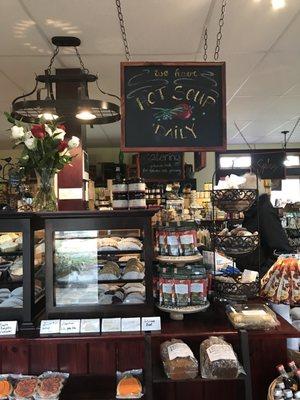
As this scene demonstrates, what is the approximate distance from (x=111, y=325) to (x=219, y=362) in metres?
0.54

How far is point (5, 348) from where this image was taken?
1919mm

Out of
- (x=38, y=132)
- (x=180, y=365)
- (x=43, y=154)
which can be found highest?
(x=38, y=132)

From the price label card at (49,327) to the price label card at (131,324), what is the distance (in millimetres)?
320

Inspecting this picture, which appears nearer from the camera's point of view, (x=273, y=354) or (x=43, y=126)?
(x=273, y=354)

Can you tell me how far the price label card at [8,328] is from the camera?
187 cm

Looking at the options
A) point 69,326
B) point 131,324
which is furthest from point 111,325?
point 69,326

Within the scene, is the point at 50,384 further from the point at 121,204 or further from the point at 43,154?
the point at 43,154

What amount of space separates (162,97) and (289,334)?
5.23ft

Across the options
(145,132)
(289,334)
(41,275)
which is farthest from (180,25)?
(289,334)

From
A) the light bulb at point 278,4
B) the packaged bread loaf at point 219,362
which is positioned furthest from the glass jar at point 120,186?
the light bulb at point 278,4

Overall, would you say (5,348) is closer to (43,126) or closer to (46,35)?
(43,126)

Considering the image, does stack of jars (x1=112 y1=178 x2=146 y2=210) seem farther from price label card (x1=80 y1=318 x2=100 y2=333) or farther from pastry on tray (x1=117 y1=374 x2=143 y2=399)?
pastry on tray (x1=117 y1=374 x2=143 y2=399)

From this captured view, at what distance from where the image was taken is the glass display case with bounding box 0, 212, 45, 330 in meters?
1.93

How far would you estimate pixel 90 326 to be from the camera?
1.89m
